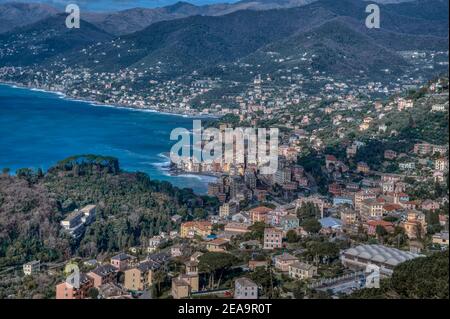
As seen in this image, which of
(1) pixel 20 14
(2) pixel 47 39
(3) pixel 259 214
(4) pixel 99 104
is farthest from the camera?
(2) pixel 47 39

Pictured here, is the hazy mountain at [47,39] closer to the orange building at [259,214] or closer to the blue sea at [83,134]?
the blue sea at [83,134]

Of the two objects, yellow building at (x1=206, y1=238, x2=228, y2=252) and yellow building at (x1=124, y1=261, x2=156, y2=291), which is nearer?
yellow building at (x1=124, y1=261, x2=156, y2=291)

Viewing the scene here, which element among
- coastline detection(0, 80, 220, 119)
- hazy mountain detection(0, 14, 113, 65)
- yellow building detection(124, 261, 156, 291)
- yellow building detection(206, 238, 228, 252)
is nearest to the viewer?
yellow building detection(124, 261, 156, 291)

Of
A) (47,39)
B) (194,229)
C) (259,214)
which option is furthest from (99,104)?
(194,229)

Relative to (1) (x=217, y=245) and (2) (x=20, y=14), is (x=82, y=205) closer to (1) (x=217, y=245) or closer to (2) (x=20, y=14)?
(1) (x=217, y=245)

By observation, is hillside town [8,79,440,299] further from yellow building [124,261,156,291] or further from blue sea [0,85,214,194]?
blue sea [0,85,214,194]

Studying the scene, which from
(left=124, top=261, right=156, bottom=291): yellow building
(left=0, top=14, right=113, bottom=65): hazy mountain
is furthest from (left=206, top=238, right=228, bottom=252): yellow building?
(left=0, top=14, right=113, bottom=65): hazy mountain

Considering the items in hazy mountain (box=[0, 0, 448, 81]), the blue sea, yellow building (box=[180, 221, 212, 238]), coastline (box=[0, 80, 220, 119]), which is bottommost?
yellow building (box=[180, 221, 212, 238])
